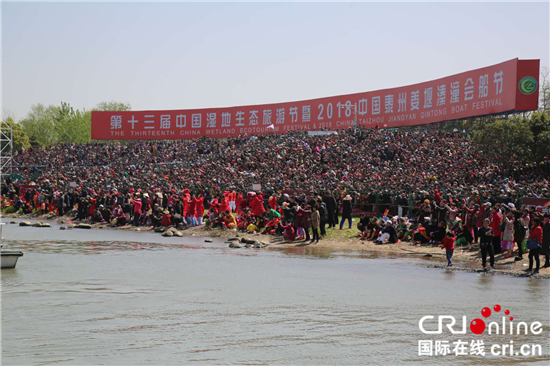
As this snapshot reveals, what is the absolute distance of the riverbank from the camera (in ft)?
60.2

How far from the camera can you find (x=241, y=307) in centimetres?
1323

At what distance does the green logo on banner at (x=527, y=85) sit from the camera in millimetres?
42000

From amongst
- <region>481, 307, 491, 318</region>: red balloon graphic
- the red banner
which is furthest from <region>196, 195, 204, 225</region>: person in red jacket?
the red banner

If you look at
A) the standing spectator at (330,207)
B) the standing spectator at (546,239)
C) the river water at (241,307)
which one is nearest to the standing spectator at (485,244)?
the river water at (241,307)

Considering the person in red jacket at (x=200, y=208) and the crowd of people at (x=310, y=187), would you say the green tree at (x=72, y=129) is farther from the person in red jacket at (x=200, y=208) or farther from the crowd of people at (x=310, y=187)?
the person in red jacket at (x=200, y=208)

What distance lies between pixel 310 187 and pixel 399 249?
1169cm

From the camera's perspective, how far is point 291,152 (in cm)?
4791

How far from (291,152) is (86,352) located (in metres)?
38.6

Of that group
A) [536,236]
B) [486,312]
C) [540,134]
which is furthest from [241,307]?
[540,134]

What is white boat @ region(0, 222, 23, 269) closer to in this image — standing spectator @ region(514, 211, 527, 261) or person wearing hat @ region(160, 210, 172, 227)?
person wearing hat @ region(160, 210, 172, 227)

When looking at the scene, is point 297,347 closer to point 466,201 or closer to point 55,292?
point 55,292

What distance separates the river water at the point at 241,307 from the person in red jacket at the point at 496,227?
7.57ft

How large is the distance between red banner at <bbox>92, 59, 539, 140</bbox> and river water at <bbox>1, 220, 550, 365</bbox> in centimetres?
2649

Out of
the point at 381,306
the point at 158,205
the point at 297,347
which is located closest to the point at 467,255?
the point at 381,306
